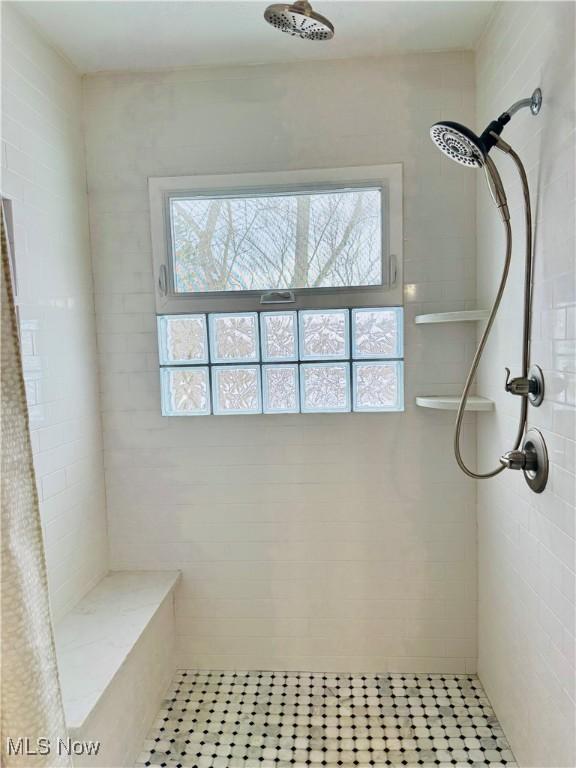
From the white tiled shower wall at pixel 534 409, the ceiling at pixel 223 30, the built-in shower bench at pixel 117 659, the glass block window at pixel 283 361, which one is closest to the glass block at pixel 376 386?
the glass block window at pixel 283 361

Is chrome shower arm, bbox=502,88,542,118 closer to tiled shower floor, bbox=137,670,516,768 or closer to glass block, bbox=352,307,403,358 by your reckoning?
glass block, bbox=352,307,403,358

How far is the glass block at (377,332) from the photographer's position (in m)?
1.91

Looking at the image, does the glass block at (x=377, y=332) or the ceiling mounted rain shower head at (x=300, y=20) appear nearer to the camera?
the ceiling mounted rain shower head at (x=300, y=20)

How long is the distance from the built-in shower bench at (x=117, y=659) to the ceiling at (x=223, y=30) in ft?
6.68

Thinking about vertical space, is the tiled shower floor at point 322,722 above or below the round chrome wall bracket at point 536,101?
below

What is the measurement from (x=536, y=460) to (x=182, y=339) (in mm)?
1347

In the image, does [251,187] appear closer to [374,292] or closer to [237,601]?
[374,292]

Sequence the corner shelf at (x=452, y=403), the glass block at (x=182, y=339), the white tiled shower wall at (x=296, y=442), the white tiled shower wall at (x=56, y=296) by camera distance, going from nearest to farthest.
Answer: the white tiled shower wall at (x=56, y=296), the corner shelf at (x=452, y=403), the white tiled shower wall at (x=296, y=442), the glass block at (x=182, y=339)

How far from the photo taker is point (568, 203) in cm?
118

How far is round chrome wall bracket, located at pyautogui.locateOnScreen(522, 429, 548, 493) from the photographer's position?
1.32m

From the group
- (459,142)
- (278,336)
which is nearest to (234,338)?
(278,336)

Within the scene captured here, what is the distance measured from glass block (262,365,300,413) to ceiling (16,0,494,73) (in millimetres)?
1183

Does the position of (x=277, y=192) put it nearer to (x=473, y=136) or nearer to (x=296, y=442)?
(x=473, y=136)

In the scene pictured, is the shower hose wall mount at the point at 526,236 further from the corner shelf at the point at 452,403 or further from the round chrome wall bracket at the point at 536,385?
the corner shelf at the point at 452,403
